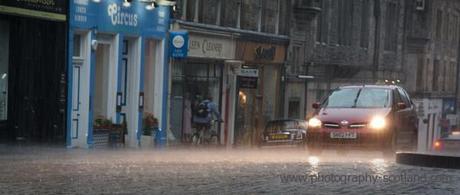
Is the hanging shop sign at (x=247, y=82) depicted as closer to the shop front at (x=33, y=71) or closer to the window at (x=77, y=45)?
the window at (x=77, y=45)

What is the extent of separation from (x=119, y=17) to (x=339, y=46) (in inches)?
851

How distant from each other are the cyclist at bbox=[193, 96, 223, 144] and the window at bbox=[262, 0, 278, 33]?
7.23 m

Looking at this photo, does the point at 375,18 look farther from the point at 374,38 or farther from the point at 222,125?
the point at 222,125

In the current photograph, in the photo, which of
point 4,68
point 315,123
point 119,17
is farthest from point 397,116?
point 119,17

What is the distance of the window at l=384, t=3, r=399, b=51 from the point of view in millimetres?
54750

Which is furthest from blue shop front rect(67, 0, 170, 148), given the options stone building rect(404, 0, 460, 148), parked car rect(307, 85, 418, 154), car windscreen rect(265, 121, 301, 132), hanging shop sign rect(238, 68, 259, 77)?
stone building rect(404, 0, 460, 148)

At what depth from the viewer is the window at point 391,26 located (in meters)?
54.8

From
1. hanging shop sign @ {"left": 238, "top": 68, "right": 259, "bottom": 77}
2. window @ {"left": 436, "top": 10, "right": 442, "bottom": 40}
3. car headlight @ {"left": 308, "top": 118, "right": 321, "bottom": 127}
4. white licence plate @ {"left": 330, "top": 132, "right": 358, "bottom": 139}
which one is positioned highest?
window @ {"left": 436, "top": 10, "right": 442, "bottom": 40}

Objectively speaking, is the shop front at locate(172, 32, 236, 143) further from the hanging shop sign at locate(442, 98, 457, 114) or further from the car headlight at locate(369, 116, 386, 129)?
the hanging shop sign at locate(442, 98, 457, 114)

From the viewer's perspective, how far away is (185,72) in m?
33.7

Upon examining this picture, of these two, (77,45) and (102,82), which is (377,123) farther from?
(102,82)

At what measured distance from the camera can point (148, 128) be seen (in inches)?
1209

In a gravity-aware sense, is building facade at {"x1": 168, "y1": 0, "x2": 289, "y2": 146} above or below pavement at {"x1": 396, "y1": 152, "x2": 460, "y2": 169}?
above

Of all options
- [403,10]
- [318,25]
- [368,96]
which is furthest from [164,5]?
[403,10]
